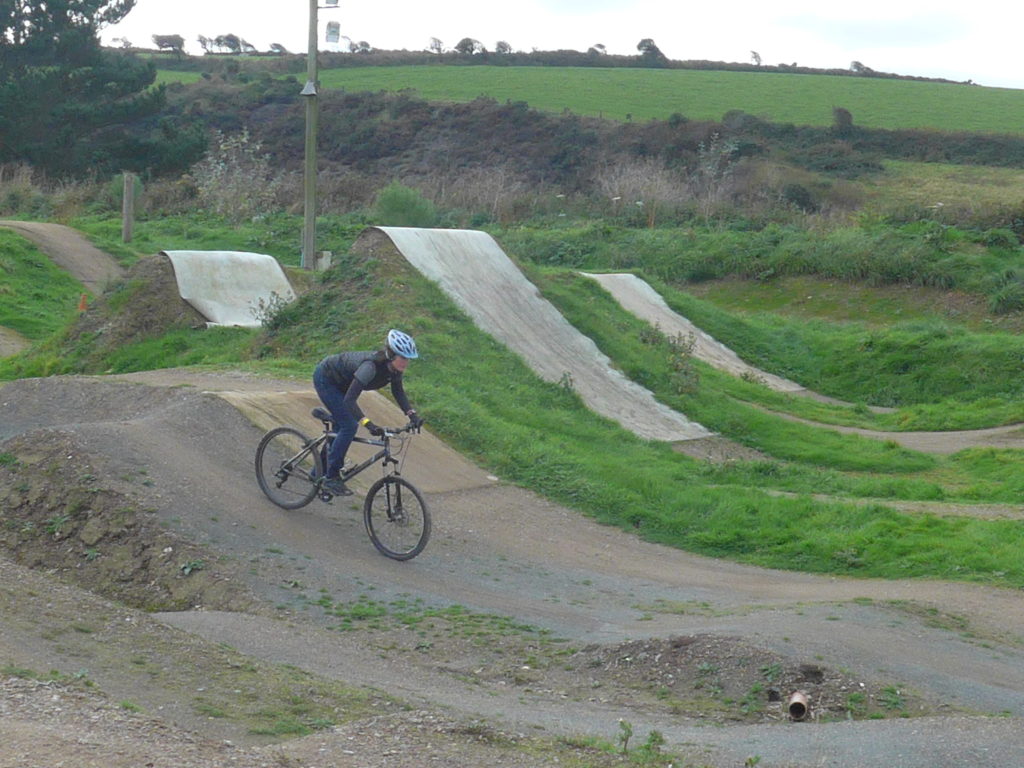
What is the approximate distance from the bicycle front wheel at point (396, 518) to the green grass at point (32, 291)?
15.3 meters

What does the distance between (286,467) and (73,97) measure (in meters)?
44.3

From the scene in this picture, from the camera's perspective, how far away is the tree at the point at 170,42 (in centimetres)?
8669

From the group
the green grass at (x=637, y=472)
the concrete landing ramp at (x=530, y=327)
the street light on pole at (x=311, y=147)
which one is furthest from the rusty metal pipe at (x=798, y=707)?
the street light on pole at (x=311, y=147)

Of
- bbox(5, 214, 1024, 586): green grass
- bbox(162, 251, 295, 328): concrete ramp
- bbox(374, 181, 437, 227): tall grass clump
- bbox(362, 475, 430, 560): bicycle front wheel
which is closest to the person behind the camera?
bbox(362, 475, 430, 560): bicycle front wheel

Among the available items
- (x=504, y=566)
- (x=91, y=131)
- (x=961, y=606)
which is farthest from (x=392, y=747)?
(x=91, y=131)

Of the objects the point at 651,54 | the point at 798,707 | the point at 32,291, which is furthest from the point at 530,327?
the point at 651,54

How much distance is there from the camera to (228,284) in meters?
20.5

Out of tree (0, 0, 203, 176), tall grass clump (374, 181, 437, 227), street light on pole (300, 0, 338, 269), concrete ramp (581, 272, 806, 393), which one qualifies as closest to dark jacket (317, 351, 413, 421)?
street light on pole (300, 0, 338, 269)

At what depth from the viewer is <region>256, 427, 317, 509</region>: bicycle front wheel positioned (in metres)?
10.2

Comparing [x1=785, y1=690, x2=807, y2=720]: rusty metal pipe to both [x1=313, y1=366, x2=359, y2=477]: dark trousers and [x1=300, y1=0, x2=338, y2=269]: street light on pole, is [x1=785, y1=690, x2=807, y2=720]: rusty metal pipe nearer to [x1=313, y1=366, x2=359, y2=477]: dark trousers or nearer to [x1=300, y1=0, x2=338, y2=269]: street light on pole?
[x1=313, y1=366, x2=359, y2=477]: dark trousers

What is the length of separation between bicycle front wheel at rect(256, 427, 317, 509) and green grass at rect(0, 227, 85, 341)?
14.1 meters

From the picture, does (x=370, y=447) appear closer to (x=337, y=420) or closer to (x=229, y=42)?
(x=337, y=420)

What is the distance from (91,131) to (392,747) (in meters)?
49.2

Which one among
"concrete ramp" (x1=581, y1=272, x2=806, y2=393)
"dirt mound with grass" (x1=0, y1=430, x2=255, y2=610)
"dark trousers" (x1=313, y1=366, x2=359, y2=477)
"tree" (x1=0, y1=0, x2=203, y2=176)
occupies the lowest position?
"concrete ramp" (x1=581, y1=272, x2=806, y2=393)
